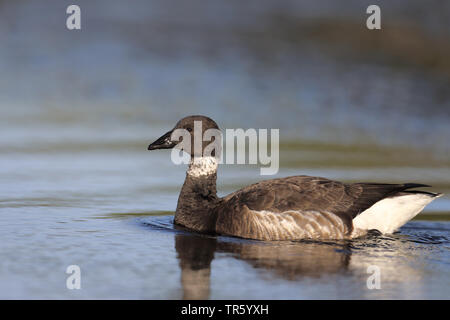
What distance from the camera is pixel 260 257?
31.6 ft

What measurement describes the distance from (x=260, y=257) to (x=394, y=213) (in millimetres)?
2647

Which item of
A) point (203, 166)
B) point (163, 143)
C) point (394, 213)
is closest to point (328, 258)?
point (394, 213)

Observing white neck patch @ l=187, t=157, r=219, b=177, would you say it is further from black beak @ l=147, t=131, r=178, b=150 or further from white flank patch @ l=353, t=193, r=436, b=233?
white flank patch @ l=353, t=193, r=436, b=233

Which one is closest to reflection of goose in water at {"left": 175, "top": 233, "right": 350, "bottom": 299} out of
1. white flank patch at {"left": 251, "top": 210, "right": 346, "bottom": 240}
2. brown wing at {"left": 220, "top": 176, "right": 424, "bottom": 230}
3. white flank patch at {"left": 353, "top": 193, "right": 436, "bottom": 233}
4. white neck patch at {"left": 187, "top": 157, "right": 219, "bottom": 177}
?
white flank patch at {"left": 251, "top": 210, "right": 346, "bottom": 240}

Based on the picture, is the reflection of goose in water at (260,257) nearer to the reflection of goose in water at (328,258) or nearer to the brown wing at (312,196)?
the reflection of goose in water at (328,258)

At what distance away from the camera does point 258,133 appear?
15898 millimetres

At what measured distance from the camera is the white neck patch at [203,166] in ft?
39.5

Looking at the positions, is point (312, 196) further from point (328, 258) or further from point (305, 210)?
point (328, 258)

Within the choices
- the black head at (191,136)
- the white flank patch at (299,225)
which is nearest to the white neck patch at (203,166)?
the black head at (191,136)

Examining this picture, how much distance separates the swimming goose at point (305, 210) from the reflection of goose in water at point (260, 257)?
396 mm

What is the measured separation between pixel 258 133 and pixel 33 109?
4.61 meters
